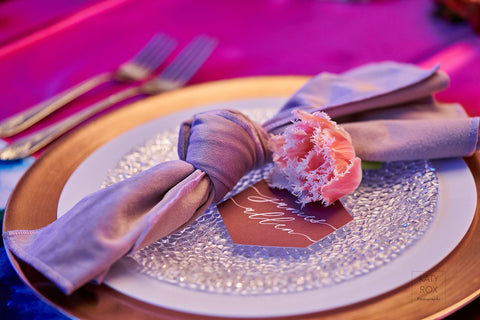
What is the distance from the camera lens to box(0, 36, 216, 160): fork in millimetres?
705

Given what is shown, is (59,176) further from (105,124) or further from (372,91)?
(372,91)

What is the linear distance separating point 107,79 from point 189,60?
16cm

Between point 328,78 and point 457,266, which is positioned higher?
point 328,78

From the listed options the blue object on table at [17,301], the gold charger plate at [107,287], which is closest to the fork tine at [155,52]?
the gold charger plate at [107,287]

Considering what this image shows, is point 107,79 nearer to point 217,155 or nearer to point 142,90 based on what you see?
point 142,90

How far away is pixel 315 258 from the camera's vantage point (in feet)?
1.54

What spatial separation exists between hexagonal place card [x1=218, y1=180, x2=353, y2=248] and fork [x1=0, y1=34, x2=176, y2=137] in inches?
15.8

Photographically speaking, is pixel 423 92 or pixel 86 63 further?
pixel 86 63

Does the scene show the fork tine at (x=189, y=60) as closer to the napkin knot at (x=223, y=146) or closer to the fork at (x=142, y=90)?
the fork at (x=142, y=90)

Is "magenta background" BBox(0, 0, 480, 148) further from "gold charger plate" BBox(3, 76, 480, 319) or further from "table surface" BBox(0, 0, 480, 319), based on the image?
"gold charger plate" BBox(3, 76, 480, 319)

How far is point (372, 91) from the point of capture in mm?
645

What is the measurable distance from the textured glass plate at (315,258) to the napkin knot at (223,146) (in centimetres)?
5

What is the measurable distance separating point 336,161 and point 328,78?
0.68 feet

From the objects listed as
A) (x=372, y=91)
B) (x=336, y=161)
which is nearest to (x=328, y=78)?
(x=372, y=91)
